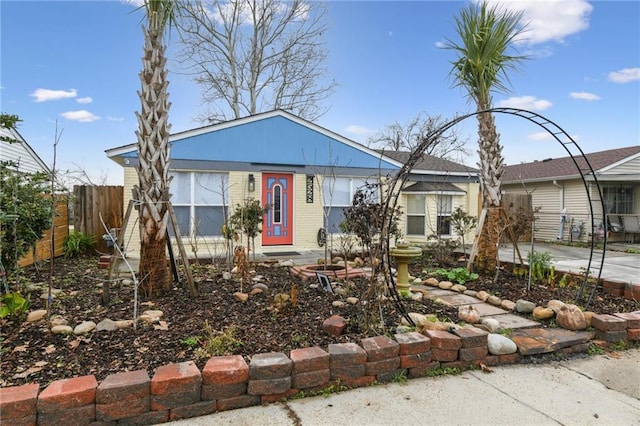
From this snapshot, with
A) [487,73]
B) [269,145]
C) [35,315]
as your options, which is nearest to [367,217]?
[35,315]

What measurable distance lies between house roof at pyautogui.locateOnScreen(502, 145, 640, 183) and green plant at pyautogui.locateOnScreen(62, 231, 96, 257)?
14178mm

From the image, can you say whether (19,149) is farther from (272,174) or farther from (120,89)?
(272,174)

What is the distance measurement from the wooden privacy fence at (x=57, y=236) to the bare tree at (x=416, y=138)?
57.2 ft

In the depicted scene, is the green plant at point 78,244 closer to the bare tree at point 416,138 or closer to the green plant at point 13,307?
the green plant at point 13,307

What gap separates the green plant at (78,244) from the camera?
27.7 feet

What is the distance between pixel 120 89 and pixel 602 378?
1067 centimetres

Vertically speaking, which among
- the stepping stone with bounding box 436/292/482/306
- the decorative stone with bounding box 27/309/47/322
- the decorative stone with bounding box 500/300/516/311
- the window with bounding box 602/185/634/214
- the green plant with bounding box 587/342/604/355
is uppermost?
the window with bounding box 602/185/634/214

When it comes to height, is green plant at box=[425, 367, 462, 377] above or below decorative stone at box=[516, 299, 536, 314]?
below

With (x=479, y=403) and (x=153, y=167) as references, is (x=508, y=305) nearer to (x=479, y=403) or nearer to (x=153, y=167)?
(x=479, y=403)

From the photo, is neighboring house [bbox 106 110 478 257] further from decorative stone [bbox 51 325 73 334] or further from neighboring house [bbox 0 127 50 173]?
neighboring house [bbox 0 127 50 173]

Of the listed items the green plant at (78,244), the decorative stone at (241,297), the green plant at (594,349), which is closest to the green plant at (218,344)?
the decorative stone at (241,297)

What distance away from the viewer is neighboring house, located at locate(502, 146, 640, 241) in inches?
567

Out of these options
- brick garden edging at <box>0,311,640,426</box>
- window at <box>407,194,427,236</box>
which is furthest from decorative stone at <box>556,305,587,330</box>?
window at <box>407,194,427,236</box>

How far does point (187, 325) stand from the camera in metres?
3.54
